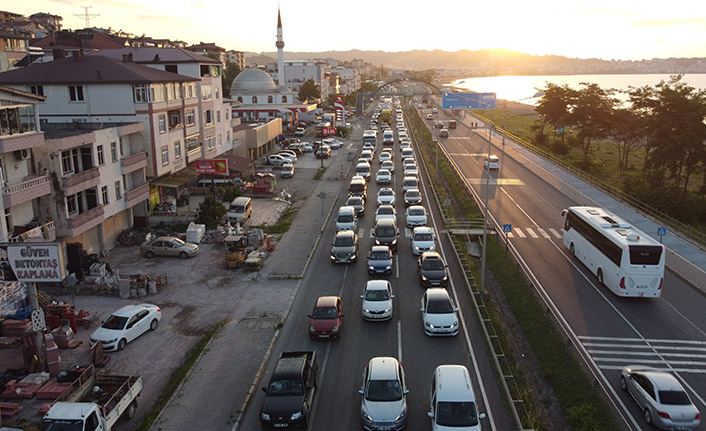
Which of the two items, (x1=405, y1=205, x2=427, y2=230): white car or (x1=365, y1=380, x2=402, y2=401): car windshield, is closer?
(x1=365, y1=380, x2=402, y2=401): car windshield

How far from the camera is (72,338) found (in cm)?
2320

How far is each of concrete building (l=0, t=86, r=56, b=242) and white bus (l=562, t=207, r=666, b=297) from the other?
28593mm

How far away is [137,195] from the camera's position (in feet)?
124

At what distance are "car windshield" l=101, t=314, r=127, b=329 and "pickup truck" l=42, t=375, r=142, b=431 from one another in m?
4.32

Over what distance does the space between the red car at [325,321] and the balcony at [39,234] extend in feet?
48.8

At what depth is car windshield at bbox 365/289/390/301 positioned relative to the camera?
965 inches

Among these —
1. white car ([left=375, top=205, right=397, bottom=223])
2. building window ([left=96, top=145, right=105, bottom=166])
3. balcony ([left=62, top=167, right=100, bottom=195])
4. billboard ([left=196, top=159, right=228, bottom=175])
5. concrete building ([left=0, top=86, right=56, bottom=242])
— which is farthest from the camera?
billboard ([left=196, top=159, right=228, bottom=175])

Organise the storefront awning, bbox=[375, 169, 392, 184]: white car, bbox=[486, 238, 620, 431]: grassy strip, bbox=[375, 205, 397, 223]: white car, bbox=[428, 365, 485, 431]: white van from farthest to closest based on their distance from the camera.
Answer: bbox=[375, 169, 392, 184]: white car < the storefront awning < bbox=[375, 205, 397, 223]: white car < bbox=[486, 238, 620, 431]: grassy strip < bbox=[428, 365, 485, 431]: white van

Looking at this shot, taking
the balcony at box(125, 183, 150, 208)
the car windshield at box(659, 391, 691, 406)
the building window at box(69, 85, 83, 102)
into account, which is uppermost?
the building window at box(69, 85, 83, 102)

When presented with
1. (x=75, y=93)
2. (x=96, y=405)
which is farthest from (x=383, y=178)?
(x=96, y=405)

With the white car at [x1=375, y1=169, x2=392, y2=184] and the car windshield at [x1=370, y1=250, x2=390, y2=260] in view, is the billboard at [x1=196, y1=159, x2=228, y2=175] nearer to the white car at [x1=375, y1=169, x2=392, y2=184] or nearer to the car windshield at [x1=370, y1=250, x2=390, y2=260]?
the white car at [x1=375, y1=169, x2=392, y2=184]

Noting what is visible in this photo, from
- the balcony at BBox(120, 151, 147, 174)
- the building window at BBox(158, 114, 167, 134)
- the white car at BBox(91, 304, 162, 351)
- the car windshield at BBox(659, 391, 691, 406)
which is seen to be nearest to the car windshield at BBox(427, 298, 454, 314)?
the car windshield at BBox(659, 391, 691, 406)

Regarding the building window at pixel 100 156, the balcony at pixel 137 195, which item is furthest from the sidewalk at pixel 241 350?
the building window at pixel 100 156

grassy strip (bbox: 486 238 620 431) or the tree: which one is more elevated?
the tree
